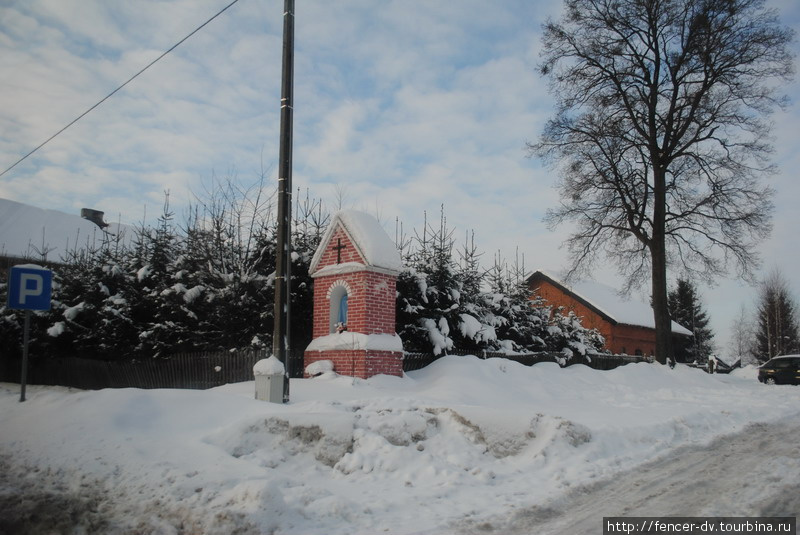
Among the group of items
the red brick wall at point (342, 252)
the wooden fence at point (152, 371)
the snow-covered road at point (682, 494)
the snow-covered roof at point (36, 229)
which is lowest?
the snow-covered road at point (682, 494)

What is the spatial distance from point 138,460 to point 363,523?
2.44m

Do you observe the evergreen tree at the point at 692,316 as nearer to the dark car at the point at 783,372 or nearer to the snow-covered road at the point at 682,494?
the dark car at the point at 783,372

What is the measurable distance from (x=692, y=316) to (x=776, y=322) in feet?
22.7

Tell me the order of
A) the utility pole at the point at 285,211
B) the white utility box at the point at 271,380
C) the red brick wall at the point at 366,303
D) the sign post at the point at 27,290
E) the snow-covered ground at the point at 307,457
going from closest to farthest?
the snow-covered ground at the point at 307,457, the white utility box at the point at 271,380, the utility pole at the point at 285,211, the sign post at the point at 27,290, the red brick wall at the point at 366,303

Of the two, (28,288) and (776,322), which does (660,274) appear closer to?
(28,288)

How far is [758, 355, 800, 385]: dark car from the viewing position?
83.0ft

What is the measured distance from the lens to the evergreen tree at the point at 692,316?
188 ft

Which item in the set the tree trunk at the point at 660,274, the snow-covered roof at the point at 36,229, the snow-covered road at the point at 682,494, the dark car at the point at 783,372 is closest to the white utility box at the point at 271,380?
the snow-covered road at the point at 682,494

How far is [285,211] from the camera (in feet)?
29.1

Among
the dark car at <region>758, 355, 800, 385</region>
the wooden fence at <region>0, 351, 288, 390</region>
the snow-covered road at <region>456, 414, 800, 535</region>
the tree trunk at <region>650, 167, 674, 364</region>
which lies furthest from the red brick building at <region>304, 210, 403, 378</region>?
the dark car at <region>758, 355, 800, 385</region>

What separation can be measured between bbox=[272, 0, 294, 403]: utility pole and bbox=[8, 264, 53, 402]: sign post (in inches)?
163

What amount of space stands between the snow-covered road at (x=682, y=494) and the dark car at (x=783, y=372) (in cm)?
2077

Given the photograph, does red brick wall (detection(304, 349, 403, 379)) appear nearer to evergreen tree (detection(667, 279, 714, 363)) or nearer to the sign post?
the sign post

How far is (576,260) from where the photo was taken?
24578 millimetres
